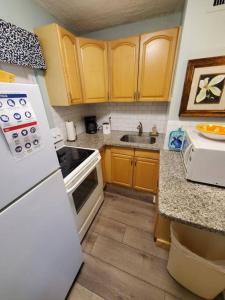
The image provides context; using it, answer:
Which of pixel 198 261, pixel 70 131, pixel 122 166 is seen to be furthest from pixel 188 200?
pixel 70 131

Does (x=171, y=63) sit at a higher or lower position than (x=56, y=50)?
lower

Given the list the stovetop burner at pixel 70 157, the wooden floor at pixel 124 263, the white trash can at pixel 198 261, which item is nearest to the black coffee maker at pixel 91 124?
the stovetop burner at pixel 70 157

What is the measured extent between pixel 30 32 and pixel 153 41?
1.28 meters

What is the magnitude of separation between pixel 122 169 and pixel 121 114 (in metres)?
0.93

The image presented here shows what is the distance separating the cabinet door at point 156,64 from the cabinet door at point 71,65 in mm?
789

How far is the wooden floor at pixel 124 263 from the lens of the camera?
3.48 feet

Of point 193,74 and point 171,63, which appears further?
point 171,63

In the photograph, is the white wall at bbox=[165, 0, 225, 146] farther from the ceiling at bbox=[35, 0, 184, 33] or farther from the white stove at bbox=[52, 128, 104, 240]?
the white stove at bbox=[52, 128, 104, 240]

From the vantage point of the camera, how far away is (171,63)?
152cm

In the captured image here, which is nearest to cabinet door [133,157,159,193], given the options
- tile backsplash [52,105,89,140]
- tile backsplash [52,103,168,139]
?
tile backsplash [52,103,168,139]

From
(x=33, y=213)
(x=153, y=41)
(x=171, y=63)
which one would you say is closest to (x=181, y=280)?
(x=33, y=213)

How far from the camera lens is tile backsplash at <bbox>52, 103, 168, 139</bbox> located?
1966mm

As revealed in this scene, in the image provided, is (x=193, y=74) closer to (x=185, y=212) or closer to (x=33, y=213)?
(x=185, y=212)

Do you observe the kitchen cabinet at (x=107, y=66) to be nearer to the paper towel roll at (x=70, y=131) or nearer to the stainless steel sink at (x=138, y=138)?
the paper towel roll at (x=70, y=131)
